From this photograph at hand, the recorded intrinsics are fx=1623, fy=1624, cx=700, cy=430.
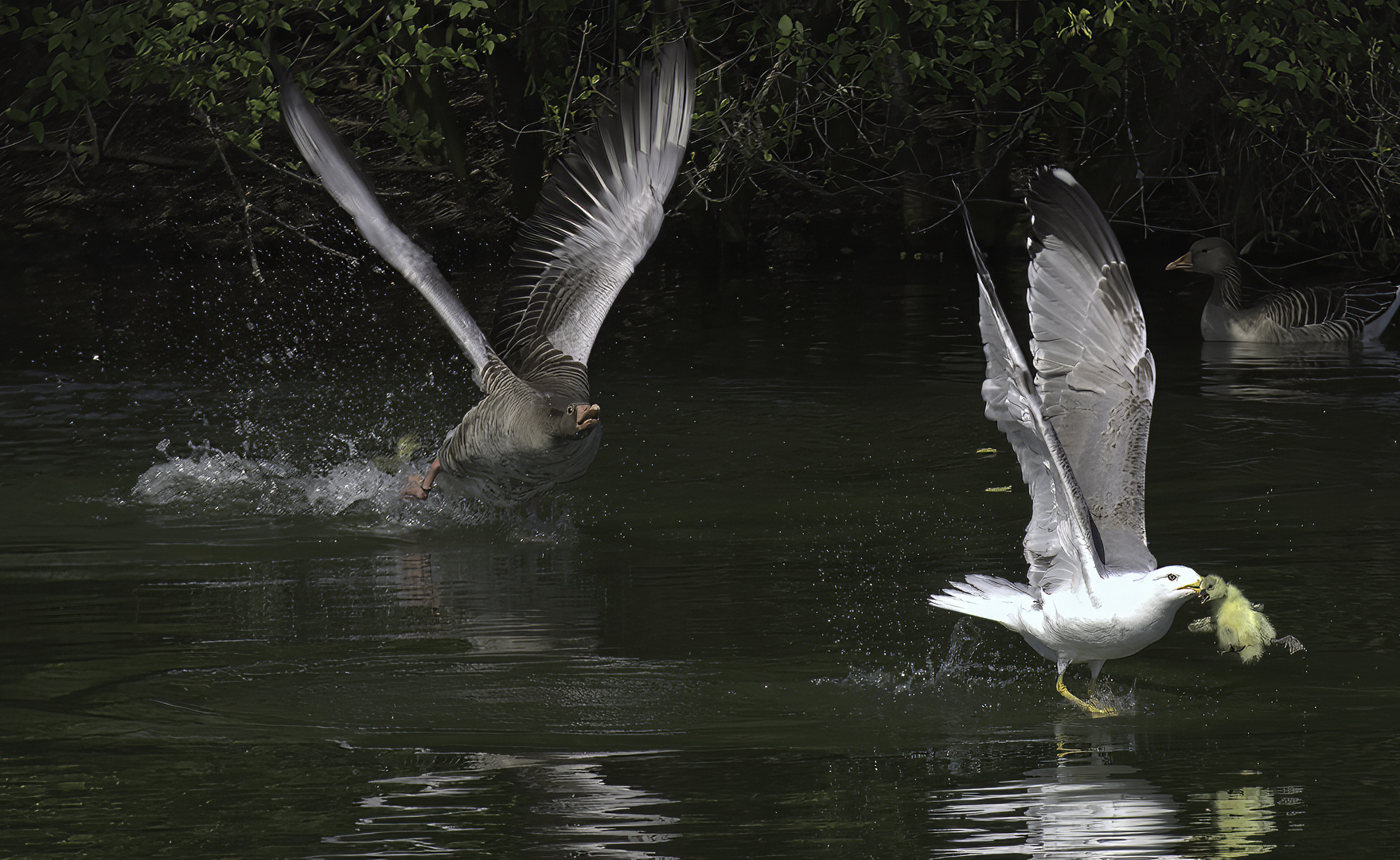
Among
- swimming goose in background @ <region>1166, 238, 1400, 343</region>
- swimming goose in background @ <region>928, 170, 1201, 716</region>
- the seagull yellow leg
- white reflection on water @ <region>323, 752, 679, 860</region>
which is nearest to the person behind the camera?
white reflection on water @ <region>323, 752, 679, 860</region>

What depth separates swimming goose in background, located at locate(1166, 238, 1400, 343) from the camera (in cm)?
1468

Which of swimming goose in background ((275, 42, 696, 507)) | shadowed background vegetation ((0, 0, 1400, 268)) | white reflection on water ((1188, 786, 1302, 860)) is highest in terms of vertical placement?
shadowed background vegetation ((0, 0, 1400, 268))

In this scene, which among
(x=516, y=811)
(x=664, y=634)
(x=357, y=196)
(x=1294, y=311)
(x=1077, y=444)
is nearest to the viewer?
(x=516, y=811)

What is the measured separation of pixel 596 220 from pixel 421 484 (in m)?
1.85

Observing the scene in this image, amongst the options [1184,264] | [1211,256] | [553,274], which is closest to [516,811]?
[553,274]

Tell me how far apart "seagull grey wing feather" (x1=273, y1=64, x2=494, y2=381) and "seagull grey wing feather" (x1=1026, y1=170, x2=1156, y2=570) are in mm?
3137

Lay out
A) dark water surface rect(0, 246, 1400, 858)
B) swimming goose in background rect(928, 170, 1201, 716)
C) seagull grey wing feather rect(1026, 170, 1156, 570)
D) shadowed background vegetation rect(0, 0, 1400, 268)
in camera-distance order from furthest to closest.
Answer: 1. shadowed background vegetation rect(0, 0, 1400, 268)
2. seagull grey wing feather rect(1026, 170, 1156, 570)
3. swimming goose in background rect(928, 170, 1201, 716)
4. dark water surface rect(0, 246, 1400, 858)

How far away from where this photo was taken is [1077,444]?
6301mm

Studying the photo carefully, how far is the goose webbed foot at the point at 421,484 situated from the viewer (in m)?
9.45

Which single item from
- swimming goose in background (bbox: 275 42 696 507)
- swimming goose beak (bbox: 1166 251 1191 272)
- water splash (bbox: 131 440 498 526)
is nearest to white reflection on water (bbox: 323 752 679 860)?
swimming goose in background (bbox: 275 42 696 507)

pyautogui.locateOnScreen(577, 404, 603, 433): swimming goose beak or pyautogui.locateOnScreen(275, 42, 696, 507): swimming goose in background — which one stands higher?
pyautogui.locateOnScreen(275, 42, 696, 507): swimming goose in background

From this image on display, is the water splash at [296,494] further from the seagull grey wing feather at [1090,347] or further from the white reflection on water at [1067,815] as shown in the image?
the white reflection on water at [1067,815]

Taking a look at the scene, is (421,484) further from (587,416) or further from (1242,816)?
(1242,816)

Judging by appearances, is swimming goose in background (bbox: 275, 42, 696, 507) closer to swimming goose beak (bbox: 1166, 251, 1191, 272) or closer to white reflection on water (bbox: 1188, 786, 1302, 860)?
white reflection on water (bbox: 1188, 786, 1302, 860)
